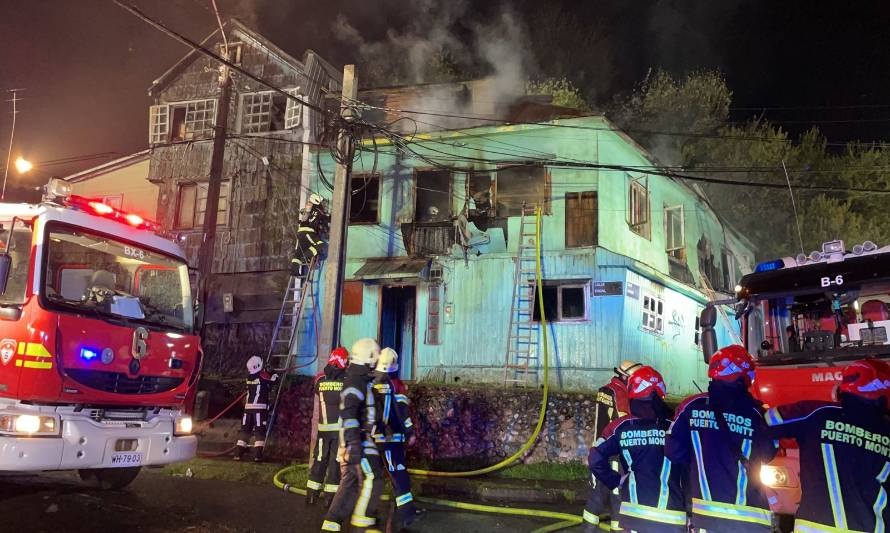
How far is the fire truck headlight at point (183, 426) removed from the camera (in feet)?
21.9

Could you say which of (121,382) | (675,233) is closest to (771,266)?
(121,382)

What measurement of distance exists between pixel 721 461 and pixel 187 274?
6.40m

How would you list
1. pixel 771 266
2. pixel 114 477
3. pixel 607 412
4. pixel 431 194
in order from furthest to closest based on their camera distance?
1. pixel 431 194
2. pixel 114 477
3. pixel 771 266
4. pixel 607 412

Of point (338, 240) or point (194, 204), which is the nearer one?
point (338, 240)

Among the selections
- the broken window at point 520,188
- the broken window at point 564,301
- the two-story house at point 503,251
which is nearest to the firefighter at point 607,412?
the two-story house at point 503,251

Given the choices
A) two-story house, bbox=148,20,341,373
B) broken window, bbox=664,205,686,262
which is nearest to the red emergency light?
two-story house, bbox=148,20,341,373

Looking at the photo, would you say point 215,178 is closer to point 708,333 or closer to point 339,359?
point 339,359

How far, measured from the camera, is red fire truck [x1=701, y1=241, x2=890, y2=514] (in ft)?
19.0

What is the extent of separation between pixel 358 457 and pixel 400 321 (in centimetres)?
1004

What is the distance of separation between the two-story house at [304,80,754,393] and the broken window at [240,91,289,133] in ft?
9.47

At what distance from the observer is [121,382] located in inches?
239

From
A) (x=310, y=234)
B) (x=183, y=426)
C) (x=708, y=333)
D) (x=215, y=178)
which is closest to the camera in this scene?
(x=183, y=426)

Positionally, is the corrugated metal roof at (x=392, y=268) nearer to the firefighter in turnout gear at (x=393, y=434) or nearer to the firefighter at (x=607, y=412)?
the firefighter in turnout gear at (x=393, y=434)

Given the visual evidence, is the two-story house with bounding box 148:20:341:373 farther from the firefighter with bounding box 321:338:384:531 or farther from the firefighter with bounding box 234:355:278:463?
the firefighter with bounding box 321:338:384:531
